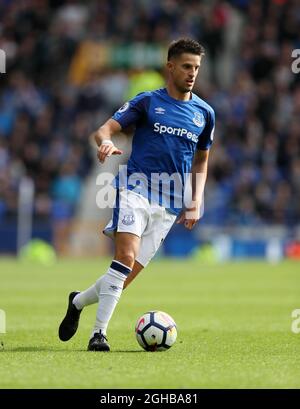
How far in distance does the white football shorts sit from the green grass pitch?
2.92 feet

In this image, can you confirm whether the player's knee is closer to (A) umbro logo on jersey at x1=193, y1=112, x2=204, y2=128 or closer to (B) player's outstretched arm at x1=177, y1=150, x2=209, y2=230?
(B) player's outstretched arm at x1=177, y1=150, x2=209, y2=230

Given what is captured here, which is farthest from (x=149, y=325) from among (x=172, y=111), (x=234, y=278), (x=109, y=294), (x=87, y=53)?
(x=87, y=53)

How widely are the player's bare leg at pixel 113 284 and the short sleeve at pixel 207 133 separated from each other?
1261mm

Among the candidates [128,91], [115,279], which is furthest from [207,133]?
[128,91]

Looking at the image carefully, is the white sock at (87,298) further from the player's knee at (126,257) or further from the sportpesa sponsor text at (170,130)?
the sportpesa sponsor text at (170,130)

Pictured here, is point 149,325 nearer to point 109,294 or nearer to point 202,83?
point 109,294

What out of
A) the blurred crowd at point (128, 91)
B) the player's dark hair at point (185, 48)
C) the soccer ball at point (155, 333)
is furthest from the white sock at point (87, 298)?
the blurred crowd at point (128, 91)

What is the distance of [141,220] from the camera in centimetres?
895

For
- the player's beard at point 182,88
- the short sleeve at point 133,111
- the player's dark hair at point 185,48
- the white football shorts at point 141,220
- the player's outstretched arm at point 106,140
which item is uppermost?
the player's dark hair at point 185,48

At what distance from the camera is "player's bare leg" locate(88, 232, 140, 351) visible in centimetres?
863

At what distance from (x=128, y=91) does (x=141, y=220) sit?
18.1 m

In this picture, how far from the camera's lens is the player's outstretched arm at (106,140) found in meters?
8.35

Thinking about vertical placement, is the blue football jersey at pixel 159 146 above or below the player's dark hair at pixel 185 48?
below
